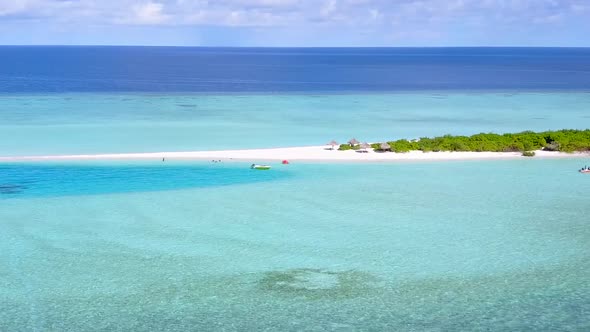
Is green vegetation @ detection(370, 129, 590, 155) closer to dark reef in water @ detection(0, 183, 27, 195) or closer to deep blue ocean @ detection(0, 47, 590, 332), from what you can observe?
deep blue ocean @ detection(0, 47, 590, 332)

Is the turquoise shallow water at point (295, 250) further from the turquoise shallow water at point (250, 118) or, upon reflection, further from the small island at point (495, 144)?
the turquoise shallow water at point (250, 118)

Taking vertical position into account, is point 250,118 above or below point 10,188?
above

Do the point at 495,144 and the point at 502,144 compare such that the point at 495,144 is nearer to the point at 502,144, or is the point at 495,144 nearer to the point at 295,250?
the point at 502,144

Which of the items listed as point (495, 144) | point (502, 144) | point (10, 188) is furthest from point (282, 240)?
point (502, 144)

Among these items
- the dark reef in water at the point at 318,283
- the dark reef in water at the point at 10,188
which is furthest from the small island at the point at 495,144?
the dark reef in water at the point at 318,283

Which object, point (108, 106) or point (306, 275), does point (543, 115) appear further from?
point (306, 275)

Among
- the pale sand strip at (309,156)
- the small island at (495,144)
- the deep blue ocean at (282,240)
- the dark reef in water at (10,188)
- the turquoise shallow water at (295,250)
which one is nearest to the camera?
the turquoise shallow water at (295,250)
